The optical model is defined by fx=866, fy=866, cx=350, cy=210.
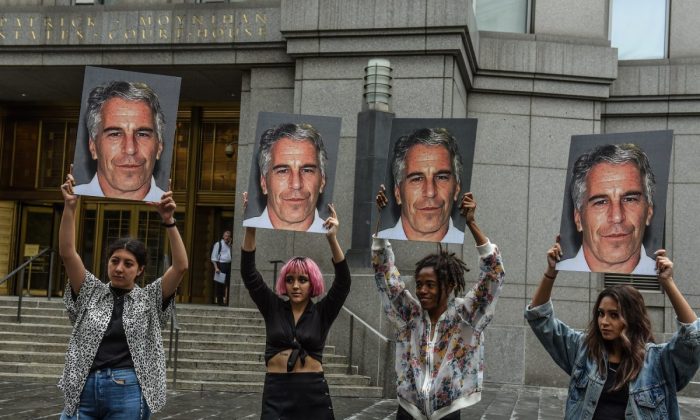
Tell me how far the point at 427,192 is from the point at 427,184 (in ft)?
0.32

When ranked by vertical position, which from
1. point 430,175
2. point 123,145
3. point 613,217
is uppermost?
point 123,145

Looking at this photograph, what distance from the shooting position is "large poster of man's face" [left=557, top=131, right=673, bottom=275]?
5.83m

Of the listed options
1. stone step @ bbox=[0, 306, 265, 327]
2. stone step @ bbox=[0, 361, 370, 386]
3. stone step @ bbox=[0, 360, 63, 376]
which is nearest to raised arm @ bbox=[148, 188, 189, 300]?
stone step @ bbox=[0, 361, 370, 386]

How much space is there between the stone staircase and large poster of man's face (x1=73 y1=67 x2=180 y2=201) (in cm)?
640

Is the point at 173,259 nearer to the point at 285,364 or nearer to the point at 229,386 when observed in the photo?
the point at 285,364

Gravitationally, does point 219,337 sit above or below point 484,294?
below

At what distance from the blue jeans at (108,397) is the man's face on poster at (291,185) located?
92.3 inches

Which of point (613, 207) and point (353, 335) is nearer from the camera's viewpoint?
point (613, 207)

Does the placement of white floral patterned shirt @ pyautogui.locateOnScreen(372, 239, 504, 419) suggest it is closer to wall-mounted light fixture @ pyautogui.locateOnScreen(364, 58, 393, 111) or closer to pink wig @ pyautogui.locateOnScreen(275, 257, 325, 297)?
pink wig @ pyautogui.locateOnScreen(275, 257, 325, 297)

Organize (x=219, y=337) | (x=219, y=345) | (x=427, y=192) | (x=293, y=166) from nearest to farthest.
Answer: (x=427, y=192) → (x=293, y=166) → (x=219, y=345) → (x=219, y=337)

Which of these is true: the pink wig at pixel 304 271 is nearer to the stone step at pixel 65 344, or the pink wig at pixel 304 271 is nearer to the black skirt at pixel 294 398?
the black skirt at pixel 294 398

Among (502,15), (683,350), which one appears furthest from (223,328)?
(683,350)

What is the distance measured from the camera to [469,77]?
1734 cm

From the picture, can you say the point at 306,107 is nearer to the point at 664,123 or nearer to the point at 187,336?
the point at 187,336
